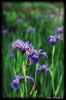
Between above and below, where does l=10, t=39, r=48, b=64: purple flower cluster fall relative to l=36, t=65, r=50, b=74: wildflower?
above

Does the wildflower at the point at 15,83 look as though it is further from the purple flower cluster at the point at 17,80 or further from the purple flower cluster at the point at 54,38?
the purple flower cluster at the point at 54,38

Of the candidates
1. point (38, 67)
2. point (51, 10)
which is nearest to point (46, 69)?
point (38, 67)

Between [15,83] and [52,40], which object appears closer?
[15,83]

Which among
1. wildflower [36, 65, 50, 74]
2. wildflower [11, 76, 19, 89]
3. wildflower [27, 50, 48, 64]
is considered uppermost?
wildflower [27, 50, 48, 64]

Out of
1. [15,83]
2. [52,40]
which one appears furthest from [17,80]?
[52,40]

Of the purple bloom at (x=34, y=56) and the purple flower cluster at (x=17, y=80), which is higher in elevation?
the purple bloom at (x=34, y=56)

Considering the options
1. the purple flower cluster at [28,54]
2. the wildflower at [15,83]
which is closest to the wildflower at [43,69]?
the purple flower cluster at [28,54]

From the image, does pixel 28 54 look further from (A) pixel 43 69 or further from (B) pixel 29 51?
(A) pixel 43 69

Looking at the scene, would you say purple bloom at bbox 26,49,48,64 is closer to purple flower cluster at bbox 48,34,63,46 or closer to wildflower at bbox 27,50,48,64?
wildflower at bbox 27,50,48,64

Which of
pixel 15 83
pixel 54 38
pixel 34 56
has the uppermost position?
pixel 54 38

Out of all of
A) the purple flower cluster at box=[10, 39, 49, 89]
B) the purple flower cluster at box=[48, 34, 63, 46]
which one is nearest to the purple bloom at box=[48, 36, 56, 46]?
the purple flower cluster at box=[48, 34, 63, 46]

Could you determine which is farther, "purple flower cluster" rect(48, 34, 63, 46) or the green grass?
"purple flower cluster" rect(48, 34, 63, 46)
